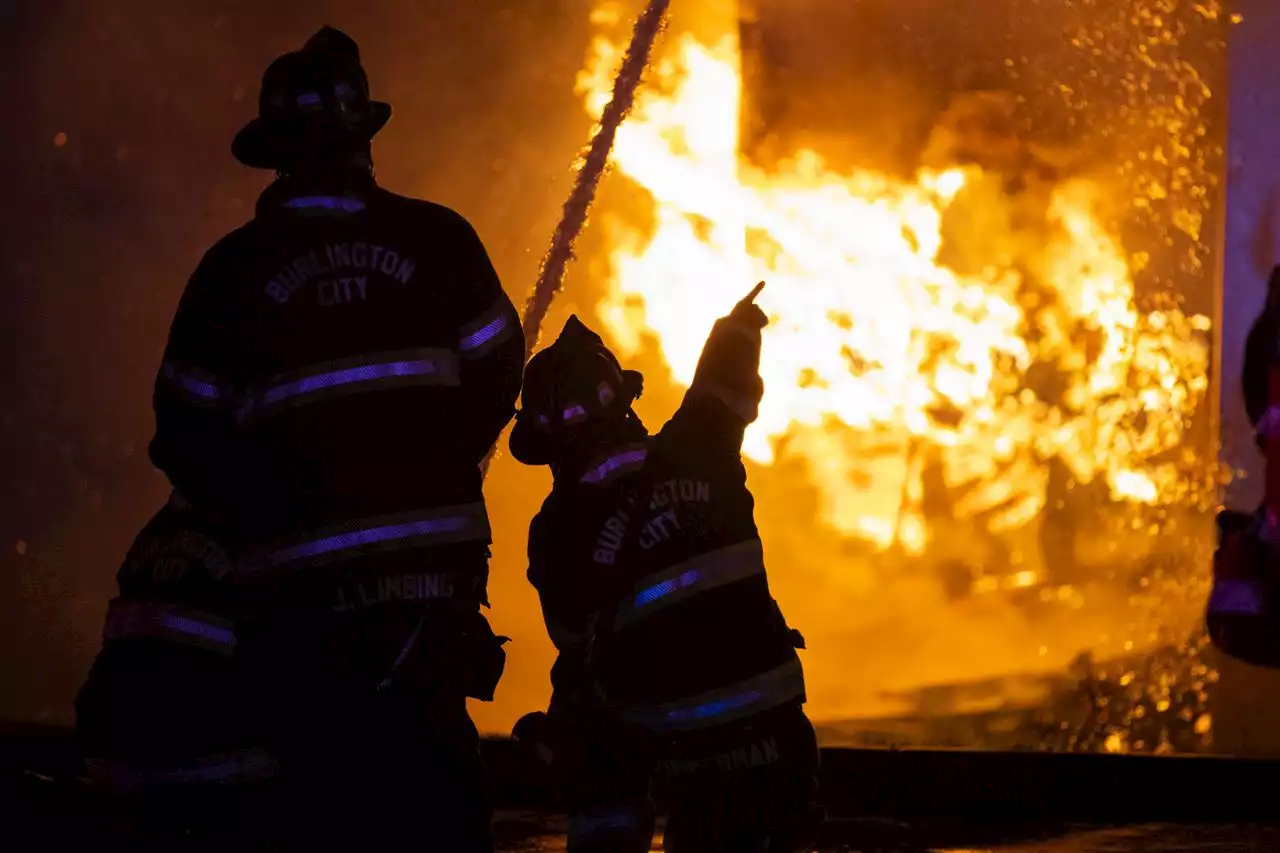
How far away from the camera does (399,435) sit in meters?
2.10

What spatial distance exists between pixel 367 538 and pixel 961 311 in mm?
3955

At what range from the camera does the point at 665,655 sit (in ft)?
8.05

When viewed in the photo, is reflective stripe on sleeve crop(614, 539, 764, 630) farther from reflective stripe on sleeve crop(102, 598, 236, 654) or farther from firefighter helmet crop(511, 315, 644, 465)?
reflective stripe on sleeve crop(102, 598, 236, 654)

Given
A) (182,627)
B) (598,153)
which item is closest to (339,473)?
(182,627)

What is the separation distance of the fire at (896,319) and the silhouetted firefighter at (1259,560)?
2.17m

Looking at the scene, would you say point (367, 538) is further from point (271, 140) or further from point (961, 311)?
point (961, 311)

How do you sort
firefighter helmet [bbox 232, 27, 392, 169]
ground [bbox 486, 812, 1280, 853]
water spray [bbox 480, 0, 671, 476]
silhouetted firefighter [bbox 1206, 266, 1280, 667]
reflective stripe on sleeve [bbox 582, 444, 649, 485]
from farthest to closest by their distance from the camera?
water spray [bbox 480, 0, 671, 476] < ground [bbox 486, 812, 1280, 853] < silhouetted firefighter [bbox 1206, 266, 1280, 667] < reflective stripe on sleeve [bbox 582, 444, 649, 485] < firefighter helmet [bbox 232, 27, 392, 169]

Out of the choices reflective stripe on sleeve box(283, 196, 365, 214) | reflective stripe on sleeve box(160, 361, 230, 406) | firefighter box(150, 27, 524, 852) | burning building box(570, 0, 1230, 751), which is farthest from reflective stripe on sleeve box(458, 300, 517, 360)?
burning building box(570, 0, 1230, 751)

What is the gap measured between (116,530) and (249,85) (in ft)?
5.84

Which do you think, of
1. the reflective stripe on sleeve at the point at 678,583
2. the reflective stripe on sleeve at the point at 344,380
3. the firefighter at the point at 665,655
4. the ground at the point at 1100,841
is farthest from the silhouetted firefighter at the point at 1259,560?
the reflective stripe on sleeve at the point at 344,380

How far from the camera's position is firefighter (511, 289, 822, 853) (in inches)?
96.0

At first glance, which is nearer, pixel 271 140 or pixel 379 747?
pixel 379 747

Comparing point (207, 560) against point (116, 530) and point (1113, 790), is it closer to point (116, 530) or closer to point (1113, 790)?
point (1113, 790)

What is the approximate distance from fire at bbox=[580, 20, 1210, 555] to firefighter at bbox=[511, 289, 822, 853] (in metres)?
3.15
